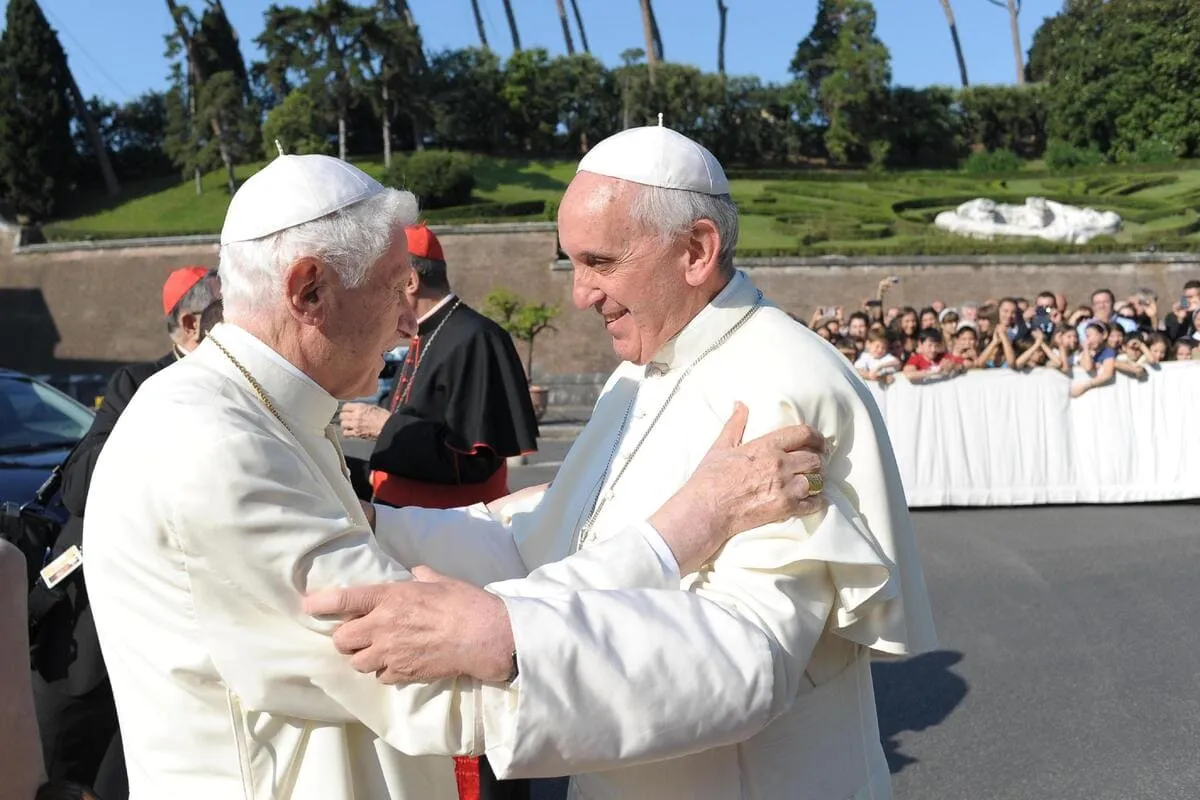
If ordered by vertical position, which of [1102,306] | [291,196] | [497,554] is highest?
[291,196]

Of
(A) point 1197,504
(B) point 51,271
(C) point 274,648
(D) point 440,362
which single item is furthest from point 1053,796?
(B) point 51,271

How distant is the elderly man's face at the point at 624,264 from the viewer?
223 centimetres

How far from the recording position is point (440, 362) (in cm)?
452

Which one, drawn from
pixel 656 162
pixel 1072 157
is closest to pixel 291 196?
pixel 656 162

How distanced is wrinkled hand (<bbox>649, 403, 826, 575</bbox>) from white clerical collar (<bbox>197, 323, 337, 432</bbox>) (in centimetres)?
63

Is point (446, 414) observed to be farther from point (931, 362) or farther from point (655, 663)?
point (931, 362)

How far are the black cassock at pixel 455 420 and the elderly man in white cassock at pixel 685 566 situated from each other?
1.80 meters

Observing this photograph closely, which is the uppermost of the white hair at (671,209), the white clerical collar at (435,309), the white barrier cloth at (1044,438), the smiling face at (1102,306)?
the white hair at (671,209)

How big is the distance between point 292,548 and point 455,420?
279 centimetres

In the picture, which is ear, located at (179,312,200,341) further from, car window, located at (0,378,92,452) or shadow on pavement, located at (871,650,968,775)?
shadow on pavement, located at (871,650,968,775)

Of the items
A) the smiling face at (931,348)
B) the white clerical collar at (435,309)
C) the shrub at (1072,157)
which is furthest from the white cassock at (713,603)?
the shrub at (1072,157)

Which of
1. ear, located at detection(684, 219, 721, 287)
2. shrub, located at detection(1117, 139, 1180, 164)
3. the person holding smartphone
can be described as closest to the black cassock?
ear, located at detection(684, 219, 721, 287)

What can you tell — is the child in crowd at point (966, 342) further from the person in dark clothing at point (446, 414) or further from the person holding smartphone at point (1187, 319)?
the person in dark clothing at point (446, 414)

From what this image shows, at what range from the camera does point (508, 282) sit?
3450 cm
